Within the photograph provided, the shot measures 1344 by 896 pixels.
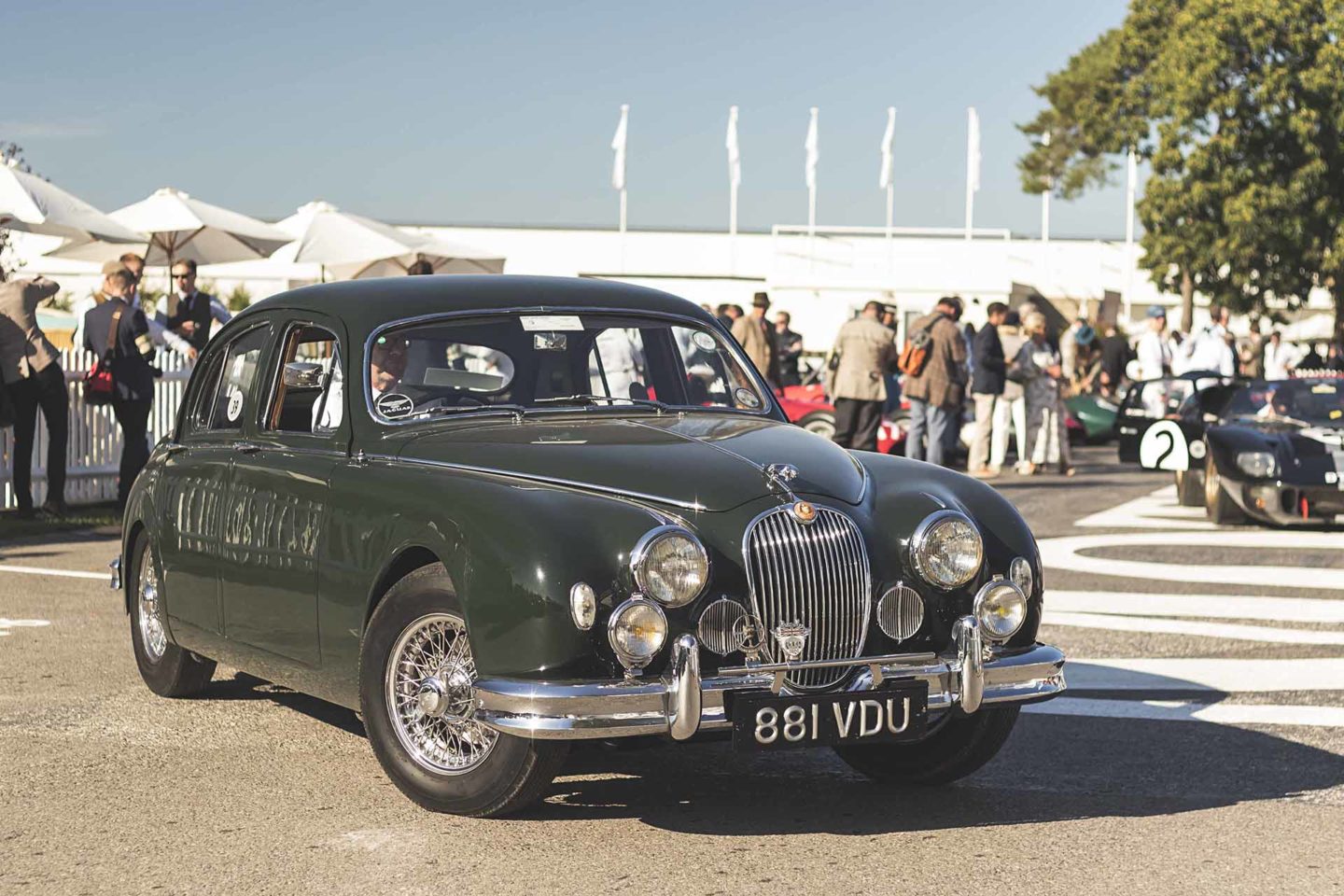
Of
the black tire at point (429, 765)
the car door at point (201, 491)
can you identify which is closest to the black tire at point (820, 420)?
the car door at point (201, 491)

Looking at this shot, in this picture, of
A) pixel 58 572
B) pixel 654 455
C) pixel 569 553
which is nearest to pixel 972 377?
pixel 58 572

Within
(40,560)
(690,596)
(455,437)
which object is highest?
(455,437)

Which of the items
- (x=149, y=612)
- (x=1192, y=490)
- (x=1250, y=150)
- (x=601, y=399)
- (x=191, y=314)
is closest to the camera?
(x=601, y=399)

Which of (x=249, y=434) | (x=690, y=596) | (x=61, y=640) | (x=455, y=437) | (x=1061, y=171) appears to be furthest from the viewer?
(x=1061, y=171)

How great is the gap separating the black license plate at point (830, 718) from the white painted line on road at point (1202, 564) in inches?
275

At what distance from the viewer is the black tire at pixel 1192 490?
17.3 meters

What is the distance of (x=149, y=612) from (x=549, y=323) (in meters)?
2.35

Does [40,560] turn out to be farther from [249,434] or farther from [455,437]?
[455,437]

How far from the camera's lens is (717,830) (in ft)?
18.5

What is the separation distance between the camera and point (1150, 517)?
54.0 ft

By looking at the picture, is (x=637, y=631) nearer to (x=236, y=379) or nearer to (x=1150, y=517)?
(x=236, y=379)

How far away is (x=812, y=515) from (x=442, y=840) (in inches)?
55.8

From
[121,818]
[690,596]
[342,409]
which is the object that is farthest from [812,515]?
[121,818]

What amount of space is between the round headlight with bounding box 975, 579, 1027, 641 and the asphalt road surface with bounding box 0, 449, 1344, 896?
577 millimetres
